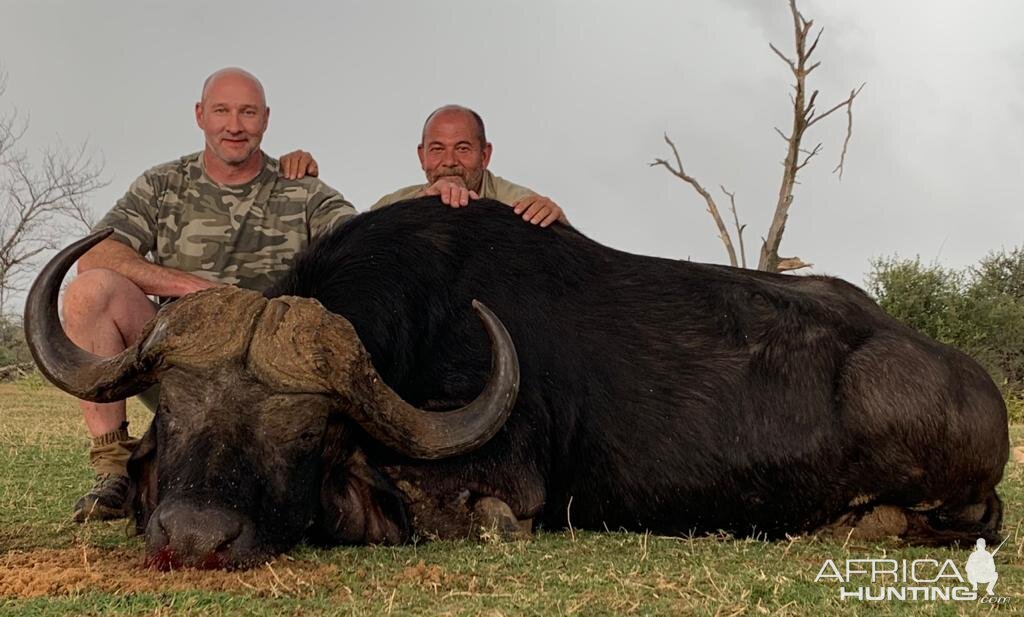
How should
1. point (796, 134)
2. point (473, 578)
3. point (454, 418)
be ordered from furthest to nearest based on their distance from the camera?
point (796, 134), point (454, 418), point (473, 578)

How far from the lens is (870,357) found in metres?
5.82

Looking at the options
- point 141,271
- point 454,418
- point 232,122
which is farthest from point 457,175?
point 454,418

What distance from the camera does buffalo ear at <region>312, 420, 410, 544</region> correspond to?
14.9 feet

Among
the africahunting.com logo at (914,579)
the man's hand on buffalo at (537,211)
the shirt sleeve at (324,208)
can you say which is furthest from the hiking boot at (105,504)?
the africahunting.com logo at (914,579)

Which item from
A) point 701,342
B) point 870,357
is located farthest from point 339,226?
point 870,357

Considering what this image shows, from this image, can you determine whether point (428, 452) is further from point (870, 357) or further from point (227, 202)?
point (227, 202)

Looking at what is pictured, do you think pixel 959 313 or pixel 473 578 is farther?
pixel 959 313

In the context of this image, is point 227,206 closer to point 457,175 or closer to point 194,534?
point 457,175

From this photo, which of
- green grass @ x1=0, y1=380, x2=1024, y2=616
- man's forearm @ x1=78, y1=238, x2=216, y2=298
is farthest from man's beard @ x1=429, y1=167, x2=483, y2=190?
green grass @ x1=0, y1=380, x2=1024, y2=616

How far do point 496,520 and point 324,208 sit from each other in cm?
328

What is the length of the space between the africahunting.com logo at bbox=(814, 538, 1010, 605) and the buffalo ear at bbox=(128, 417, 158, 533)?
2730 millimetres

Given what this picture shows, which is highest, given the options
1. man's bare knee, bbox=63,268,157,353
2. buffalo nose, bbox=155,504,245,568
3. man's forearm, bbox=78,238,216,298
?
man's forearm, bbox=78,238,216,298

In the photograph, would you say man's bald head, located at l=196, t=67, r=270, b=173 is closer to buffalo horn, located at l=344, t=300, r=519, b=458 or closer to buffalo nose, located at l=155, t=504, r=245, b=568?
buffalo horn, located at l=344, t=300, r=519, b=458

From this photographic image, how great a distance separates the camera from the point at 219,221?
7.27 metres
